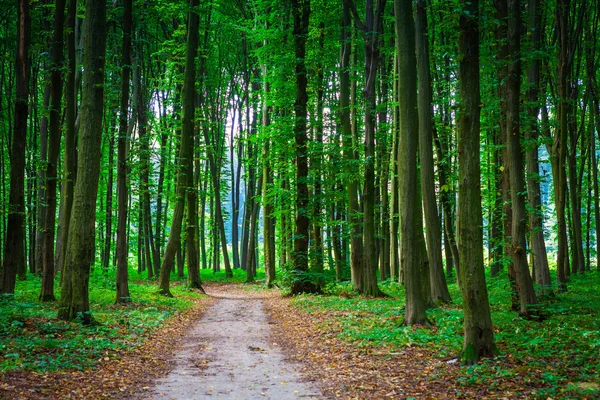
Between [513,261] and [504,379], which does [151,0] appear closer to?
[513,261]

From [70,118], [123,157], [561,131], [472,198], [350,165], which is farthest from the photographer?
[350,165]

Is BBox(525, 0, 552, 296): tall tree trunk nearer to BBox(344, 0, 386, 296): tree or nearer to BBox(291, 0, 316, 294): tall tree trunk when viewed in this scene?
BBox(344, 0, 386, 296): tree

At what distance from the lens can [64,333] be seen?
862 cm

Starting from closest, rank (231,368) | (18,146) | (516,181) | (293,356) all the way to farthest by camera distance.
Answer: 1. (231,368)
2. (293,356)
3. (516,181)
4. (18,146)

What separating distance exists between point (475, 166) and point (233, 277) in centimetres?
2545

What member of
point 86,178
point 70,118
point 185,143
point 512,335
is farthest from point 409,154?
point 185,143

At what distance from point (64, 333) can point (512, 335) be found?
26.2ft

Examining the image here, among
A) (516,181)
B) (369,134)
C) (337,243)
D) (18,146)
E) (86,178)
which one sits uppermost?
(369,134)

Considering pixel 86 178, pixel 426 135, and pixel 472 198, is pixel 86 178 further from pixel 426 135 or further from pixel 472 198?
pixel 472 198

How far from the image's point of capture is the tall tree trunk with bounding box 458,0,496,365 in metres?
6.89

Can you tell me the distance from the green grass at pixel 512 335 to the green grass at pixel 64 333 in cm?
430

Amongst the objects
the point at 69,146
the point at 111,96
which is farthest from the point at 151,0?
the point at 69,146

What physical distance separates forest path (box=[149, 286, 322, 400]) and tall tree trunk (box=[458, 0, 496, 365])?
253 centimetres

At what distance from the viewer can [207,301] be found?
58.5 ft
